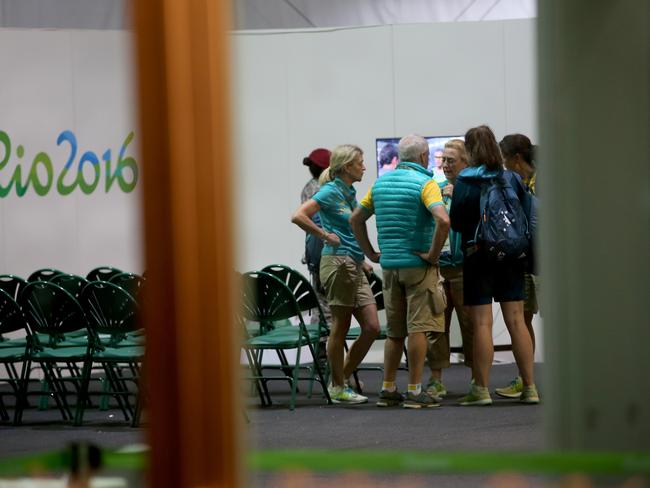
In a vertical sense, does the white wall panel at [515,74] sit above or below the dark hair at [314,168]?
above

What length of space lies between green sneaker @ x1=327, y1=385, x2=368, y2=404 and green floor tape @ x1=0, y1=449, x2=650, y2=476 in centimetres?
493

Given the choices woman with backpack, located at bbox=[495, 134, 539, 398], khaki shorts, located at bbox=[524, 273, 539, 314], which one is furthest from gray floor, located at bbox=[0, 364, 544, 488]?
woman with backpack, located at bbox=[495, 134, 539, 398]

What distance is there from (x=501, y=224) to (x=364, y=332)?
3.81ft

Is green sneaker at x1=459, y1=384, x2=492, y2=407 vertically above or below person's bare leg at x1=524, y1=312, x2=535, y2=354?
below

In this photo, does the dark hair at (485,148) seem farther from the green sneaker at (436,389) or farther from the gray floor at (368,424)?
the green sneaker at (436,389)

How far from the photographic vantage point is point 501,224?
5.76 metres

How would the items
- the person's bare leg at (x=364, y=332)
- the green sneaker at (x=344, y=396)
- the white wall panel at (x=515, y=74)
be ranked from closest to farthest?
the person's bare leg at (x=364, y=332) < the green sneaker at (x=344, y=396) < the white wall panel at (x=515, y=74)

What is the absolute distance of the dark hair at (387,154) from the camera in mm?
9586

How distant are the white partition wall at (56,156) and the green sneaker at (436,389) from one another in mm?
3348

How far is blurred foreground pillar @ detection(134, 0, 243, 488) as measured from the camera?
63.6 inches

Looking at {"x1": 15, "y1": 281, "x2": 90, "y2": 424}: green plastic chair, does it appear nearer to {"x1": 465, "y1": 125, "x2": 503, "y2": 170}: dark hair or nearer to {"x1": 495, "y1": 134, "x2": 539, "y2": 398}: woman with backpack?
{"x1": 465, "y1": 125, "x2": 503, "y2": 170}: dark hair

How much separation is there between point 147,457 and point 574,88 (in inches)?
31.7

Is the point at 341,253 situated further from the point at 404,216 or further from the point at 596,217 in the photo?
A: the point at 596,217

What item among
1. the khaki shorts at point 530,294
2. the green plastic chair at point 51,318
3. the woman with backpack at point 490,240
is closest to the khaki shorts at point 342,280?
the woman with backpack at point 490,240
